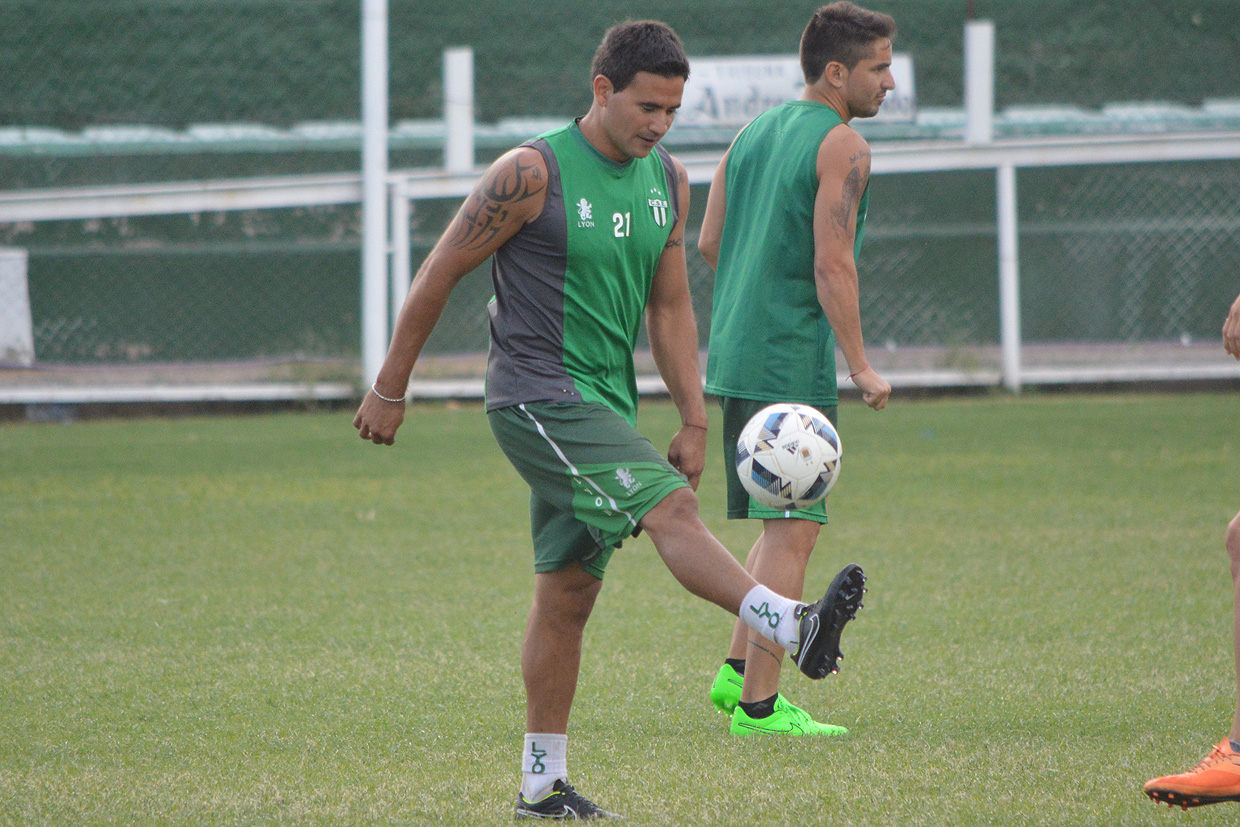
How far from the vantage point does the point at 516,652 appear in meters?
4.82

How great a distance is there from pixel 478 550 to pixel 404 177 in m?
7.31

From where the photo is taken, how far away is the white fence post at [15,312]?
1325 cm

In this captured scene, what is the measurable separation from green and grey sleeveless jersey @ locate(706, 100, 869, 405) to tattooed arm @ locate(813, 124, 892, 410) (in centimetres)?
6

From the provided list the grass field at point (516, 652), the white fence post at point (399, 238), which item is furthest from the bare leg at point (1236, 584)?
the white fence post at point (399, 238)

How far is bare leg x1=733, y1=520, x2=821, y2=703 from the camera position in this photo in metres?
3.91

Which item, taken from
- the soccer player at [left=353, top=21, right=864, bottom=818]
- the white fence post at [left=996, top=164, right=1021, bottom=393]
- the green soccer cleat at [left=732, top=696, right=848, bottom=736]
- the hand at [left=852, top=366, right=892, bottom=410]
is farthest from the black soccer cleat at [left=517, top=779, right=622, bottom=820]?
the white fence post at [left=996, top=164, right=1021, bottom=393]

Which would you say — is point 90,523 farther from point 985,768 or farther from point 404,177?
point 404,177

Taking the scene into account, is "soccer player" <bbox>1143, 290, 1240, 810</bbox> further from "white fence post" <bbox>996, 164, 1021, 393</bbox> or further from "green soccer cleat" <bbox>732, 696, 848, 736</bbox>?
"white fence post" <bbox>996, 164, 1021, 393</bbox>

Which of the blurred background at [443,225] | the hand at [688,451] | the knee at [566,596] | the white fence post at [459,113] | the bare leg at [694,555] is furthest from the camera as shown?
the blurred background at [443,225]

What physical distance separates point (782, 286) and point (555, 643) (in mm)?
1470

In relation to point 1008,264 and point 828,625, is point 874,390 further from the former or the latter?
point 1008,264

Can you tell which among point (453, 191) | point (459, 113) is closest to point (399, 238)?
point (453, 191)

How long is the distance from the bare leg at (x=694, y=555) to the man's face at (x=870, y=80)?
1712 mm

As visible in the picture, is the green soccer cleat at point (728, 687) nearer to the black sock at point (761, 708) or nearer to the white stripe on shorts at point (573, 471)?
the black sock at point (761, 708)
